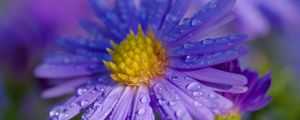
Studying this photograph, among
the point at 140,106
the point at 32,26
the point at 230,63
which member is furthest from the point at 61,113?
the point at 32,26

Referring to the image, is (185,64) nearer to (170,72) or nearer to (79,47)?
(170,72)

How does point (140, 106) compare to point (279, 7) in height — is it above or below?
below

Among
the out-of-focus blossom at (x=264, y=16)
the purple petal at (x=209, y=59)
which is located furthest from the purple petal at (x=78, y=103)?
the out-of-focus blossom at (x=264, y=16)

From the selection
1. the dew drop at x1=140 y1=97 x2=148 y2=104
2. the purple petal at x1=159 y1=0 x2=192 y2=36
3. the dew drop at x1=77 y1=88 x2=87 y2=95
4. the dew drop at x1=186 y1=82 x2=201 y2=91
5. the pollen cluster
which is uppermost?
the purple petal at x1=159 y1=0 x2=192 y2=36

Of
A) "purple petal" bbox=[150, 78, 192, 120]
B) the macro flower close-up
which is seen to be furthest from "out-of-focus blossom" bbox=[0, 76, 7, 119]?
"purple petal" bbox=[150, 78, 192, 120]

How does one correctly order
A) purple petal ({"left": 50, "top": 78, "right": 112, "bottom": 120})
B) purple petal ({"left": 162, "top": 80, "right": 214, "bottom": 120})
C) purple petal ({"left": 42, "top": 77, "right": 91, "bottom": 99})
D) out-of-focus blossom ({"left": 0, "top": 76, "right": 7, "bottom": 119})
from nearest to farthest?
1. purple petal ({"left": 162, "top": 80, "right": 214, "bottom": 120})
2. purple petal ({"left": 50, "top": 78, "right": 112, "bottom": 120})
3. purple petal ({"left": 42, "top": 77, "right": 91, "bottom": 99})
4. out-of-focus blossom ({"left": 0, "top": 76, "right": 7, "bottom": 119})

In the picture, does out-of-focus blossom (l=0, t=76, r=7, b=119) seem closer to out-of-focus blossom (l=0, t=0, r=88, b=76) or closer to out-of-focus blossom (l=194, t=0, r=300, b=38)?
out-of-focus blossom (l=0, t=0, r=88, b=76)
